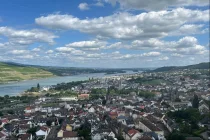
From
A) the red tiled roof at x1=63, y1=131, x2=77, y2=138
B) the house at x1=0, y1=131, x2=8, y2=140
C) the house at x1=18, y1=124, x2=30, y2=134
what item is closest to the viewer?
the red tiled roof at x1=63, y1=131, x2=77, y2=138

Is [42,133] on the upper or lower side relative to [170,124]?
lower

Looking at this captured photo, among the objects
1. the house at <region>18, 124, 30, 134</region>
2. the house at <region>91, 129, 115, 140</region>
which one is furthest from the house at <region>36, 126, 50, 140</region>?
the house at <region>91, 129, 115, 140</region>

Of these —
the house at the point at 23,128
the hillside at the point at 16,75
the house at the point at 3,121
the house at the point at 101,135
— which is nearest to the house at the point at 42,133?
the house at the point at 23,128

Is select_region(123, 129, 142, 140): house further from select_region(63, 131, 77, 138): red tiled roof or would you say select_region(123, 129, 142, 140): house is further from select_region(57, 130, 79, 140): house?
select_region(63, 131, 77, 138): red tiled roof

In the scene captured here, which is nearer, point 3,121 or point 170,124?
point 170,124

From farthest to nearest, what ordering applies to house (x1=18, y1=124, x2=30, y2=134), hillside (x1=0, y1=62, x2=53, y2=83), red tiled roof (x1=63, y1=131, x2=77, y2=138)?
1. hillside (x1=0, y1=62, x2=53, y2=83)
2. house (x1=18, y1=124, x2=30, y2=134)
3. red tiled roof (x1=63, y1=131, x2=77, y2=138)

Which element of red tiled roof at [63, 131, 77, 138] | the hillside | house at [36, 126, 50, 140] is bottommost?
house at [36, 126, 50, 140]

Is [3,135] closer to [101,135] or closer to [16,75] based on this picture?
[101,135]

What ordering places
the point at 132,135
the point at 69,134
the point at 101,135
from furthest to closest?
the point at 69,134, the point at 101,135, the point at 132,135

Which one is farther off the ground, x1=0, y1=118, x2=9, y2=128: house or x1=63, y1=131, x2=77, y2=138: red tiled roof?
x1=63, y1=131, x2=77, y2=138: red tiled roof

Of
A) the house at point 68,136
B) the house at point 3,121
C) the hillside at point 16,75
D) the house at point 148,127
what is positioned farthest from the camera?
the hillside at point 16,75

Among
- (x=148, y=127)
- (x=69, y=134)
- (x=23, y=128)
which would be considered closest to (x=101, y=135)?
(x=69, y=134)

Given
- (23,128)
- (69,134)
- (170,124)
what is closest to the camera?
(69,134)

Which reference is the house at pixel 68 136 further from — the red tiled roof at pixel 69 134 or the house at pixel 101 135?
the house at pixel 101 135
